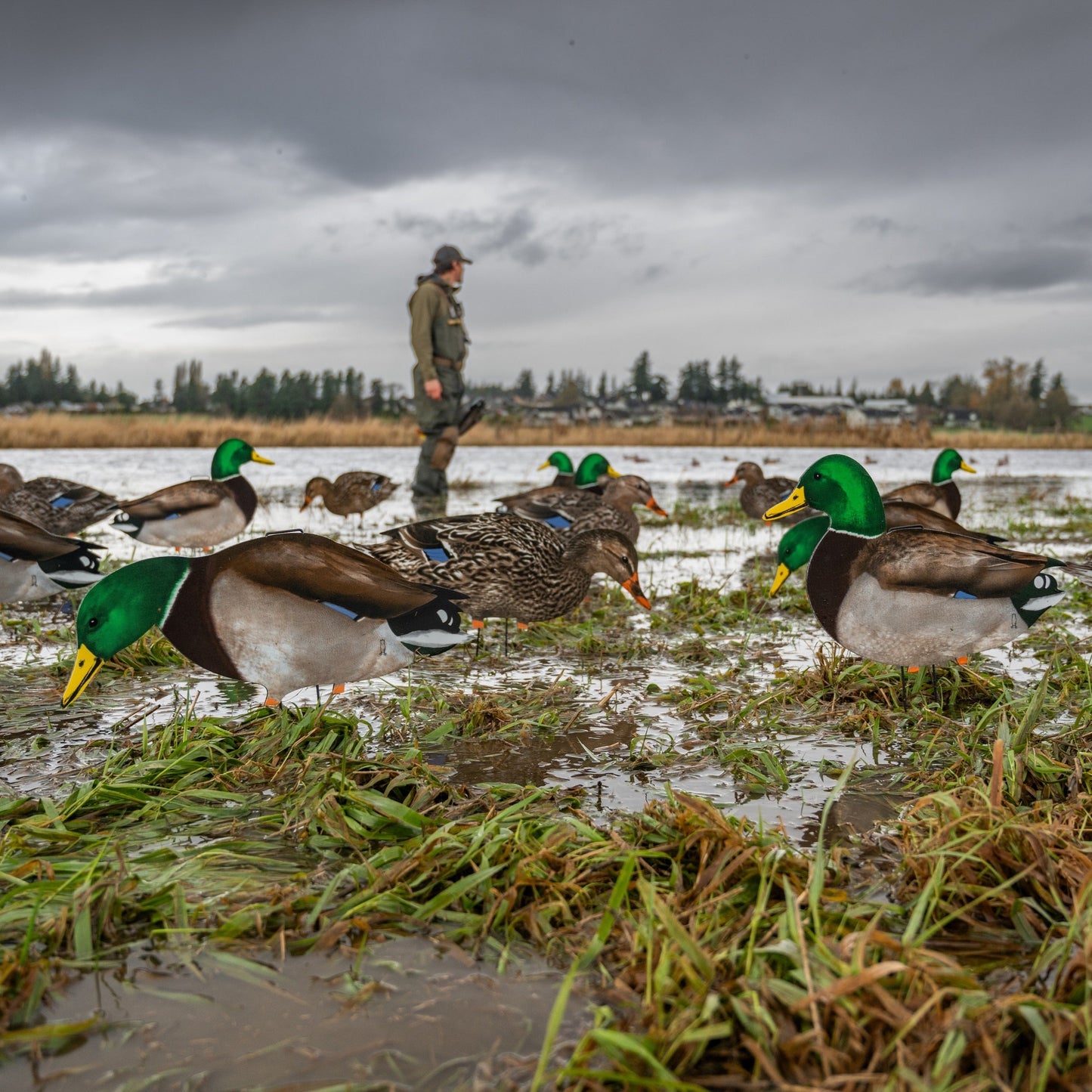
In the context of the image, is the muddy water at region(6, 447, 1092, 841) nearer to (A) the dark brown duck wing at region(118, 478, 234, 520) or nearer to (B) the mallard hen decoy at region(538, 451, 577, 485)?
(A) the dark brown duck wing at region(118, 478, 234, 520)

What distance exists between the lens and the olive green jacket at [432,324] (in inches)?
477

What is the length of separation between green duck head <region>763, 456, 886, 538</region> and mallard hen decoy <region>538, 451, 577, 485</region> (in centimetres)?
666

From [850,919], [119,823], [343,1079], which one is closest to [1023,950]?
[850,919]

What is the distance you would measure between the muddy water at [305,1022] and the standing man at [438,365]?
33.2ft

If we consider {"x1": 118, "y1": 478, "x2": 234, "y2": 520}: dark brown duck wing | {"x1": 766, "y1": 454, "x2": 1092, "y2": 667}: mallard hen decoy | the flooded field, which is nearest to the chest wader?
{"x1": 118, "y1": 478, "x2": 234, "y2": 520}: dark brown duck wing

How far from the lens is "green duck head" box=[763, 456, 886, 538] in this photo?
3551 mm

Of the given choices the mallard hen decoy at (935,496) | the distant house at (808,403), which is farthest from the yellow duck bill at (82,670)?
the distant house at (808,403)

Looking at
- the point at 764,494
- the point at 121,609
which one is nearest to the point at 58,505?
the point at 121,609

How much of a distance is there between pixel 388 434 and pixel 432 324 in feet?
39.3

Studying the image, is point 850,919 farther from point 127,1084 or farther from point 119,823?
point 119,823

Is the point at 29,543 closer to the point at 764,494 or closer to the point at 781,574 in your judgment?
the point at 781,574

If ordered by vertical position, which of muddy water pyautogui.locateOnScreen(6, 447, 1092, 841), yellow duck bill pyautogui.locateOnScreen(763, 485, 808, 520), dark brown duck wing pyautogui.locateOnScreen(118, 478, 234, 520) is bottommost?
muddy water pyautogui.locateOnScreen(6, 447, 1092, 841)

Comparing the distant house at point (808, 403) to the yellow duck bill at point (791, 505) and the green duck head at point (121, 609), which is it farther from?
the green duck head at point (121, 609)

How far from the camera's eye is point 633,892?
2.18 metres
